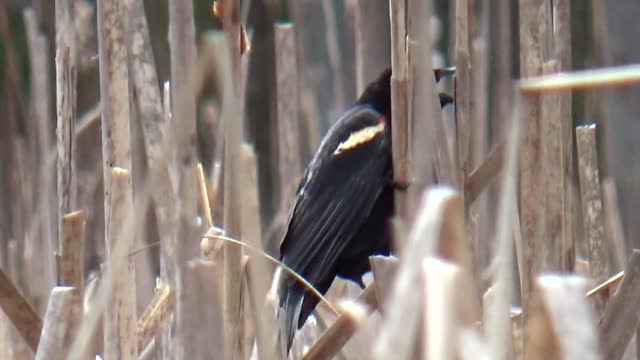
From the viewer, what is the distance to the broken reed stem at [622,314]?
5.34ft

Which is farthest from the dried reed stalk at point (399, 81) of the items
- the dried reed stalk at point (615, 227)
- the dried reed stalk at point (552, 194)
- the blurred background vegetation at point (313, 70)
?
the dried reed stalk at point (615, 227)

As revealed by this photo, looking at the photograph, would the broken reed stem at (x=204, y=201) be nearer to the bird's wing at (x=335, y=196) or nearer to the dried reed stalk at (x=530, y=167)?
the dried reed stalk at (x=530, y=167)

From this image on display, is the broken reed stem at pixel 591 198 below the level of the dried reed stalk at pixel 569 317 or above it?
below

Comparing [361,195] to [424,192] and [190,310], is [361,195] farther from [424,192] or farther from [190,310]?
[190,310]

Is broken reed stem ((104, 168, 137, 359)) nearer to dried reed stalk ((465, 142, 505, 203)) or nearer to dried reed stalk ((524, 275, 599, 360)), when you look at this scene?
dried reed stalk ((465, 142, 505, 203))

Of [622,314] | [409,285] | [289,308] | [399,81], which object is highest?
[399,81]

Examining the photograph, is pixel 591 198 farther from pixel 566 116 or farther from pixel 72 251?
pixel 72 251

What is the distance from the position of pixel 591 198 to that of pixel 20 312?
3.63 feet

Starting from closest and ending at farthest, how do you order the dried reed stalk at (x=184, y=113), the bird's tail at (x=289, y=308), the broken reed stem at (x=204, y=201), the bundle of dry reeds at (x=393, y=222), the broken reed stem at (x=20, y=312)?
1. the bundle of dry reeds at (x=393, y=222)
2. the dried reed stalk at (x=184, y=113)
3. the broken reed stem at (x=20, y=312)
4. the broken reed stem at (x=204, y=201)
5. the bird's tail at (x=289, y=308)

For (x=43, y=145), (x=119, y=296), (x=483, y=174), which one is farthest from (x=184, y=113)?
(x=43, y=145)

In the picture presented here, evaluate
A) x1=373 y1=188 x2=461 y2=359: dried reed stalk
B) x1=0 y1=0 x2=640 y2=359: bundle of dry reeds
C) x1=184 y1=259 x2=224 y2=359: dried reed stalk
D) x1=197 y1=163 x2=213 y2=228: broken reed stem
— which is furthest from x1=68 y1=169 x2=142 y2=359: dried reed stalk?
x1=373 y1=188 x2=461 y2=359: dried reed stalk

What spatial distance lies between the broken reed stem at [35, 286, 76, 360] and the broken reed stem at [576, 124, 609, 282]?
1.08 meters

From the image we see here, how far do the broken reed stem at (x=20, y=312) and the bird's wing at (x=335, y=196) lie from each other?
113cm

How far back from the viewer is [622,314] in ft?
5.42
